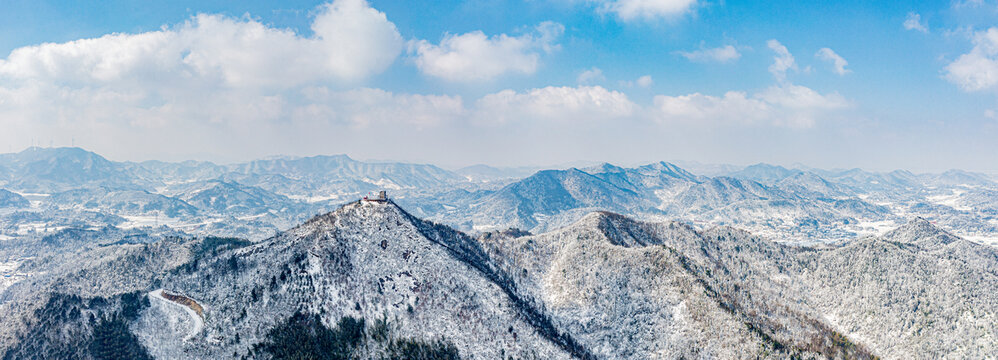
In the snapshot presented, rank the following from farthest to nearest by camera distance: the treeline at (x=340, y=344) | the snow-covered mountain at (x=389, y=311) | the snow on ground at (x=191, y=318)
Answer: the snow on ground at (x=191, y=318) → the snow-covered mountain at (x=389, y=311) → the treeline at (x=340, y=344)

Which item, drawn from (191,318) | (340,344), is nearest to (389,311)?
(340,344)

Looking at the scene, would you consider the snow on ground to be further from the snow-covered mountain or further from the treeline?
Answer: the treeline

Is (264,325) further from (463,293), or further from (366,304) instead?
(463,293)

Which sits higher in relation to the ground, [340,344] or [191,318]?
[191,318]

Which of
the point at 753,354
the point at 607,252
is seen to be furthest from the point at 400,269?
the point at 753,354

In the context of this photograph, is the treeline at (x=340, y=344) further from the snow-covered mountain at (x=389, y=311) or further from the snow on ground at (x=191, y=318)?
the snow on ground at (x=191, y=318)

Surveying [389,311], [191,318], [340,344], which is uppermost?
[389,311]

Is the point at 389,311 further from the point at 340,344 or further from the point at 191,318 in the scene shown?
the point at 191,318

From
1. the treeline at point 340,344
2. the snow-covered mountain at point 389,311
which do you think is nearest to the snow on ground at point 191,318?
the snow-covered mountain at point 389,311

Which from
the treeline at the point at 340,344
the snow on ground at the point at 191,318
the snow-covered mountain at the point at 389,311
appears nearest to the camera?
the treeline at the point at 340,344

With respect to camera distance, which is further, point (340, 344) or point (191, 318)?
point (191, 318)

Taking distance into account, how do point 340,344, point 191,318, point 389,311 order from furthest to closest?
point 191,318
point 389,311
point 340,344
